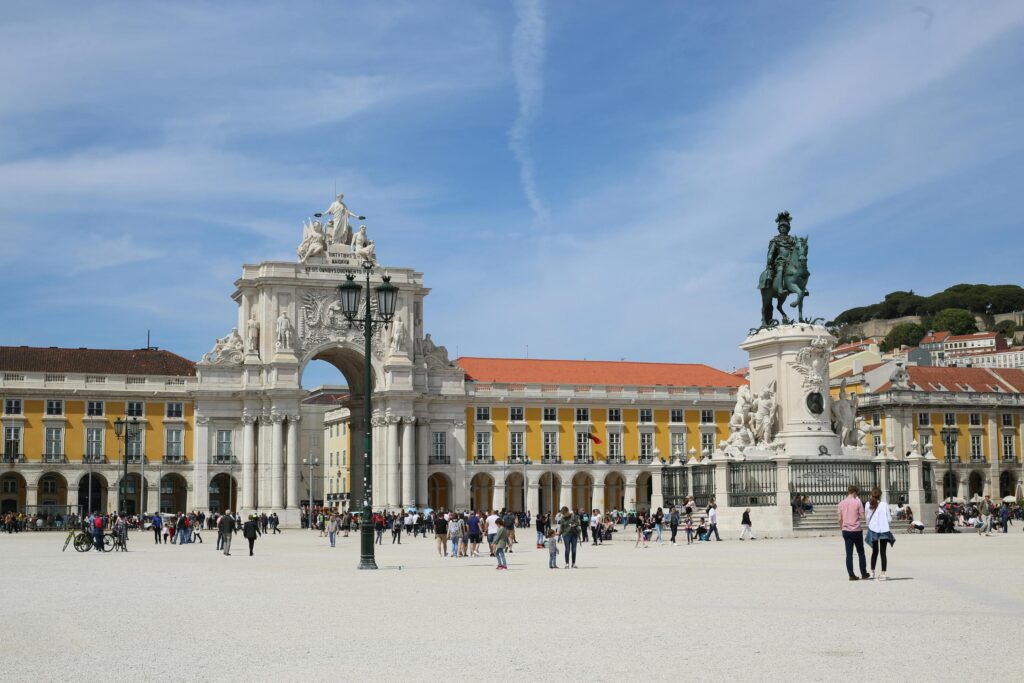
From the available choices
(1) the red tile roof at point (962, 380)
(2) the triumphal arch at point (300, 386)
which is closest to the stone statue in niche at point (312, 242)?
(2) the triumphal arch at point (300, 386)

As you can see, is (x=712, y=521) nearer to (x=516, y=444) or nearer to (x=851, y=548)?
(x=851, y=548)

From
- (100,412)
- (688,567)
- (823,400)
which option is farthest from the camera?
(100,412)

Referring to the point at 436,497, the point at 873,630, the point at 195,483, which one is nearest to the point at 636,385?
the point at 436,497

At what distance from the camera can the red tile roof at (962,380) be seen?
292 feet

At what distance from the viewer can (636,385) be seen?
290 feet

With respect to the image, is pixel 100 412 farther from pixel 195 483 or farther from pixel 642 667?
pixel 642 667

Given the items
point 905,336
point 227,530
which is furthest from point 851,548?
point 905,336

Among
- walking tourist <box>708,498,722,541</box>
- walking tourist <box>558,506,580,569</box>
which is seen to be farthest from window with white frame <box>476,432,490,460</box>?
walking tourist <box>558,506,580,569</box>

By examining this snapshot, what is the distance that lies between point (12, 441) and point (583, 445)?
1367 inches

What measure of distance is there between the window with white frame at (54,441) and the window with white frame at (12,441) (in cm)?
146

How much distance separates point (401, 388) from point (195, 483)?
43.7 feet

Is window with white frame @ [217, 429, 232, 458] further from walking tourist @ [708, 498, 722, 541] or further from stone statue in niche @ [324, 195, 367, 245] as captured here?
walking tourist @ [708, 498, 722, 541]

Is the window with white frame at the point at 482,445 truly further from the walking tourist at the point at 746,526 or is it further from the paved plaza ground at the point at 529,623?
the paved plaza ground at the point at 529,623

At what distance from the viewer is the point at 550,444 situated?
8506 centimetres
